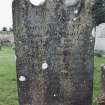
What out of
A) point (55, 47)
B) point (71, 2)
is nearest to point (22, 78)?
point (55, 47)

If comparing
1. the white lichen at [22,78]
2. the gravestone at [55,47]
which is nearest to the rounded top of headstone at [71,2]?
the gravestone at [55,47]

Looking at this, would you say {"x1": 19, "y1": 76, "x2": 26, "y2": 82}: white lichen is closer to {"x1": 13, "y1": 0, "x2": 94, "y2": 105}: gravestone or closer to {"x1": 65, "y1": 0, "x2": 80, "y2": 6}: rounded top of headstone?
{"x1": 13, "y1": 0, "x2": 94, "y2": 105}: gravestone

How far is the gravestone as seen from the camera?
15.3 feet

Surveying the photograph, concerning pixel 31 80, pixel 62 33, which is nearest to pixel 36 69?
pixel 31 80

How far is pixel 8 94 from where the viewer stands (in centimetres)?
938

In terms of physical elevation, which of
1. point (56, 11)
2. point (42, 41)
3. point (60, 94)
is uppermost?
point (56, 11)

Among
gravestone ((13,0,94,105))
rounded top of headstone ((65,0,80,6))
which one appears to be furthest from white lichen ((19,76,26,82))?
rounded top of headstone ((65,0,80,6))

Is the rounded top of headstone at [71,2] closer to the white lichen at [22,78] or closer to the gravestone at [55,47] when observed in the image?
the gravestone at [55,47]

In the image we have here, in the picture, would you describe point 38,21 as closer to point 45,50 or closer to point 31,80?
point 45,50

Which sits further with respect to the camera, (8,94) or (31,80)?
(8,94)

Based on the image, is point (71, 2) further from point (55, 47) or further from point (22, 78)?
point (22, 78)

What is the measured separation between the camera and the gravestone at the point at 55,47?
466cm

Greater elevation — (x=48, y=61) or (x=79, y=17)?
(x=79, y=17)

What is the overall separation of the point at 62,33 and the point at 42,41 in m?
0.25
